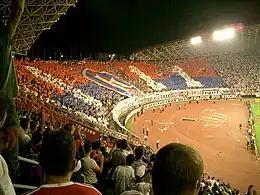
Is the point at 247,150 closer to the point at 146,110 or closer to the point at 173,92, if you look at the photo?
the point at 146,110

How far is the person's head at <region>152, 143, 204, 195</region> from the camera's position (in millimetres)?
2369

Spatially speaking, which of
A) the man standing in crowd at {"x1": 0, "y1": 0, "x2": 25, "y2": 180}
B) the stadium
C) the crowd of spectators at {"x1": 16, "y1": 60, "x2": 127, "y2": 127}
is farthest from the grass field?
the man standing in crowd at {"x1": 0, "y1": 0, "x2": 25, "y2": 180}

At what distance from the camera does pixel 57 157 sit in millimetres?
2848

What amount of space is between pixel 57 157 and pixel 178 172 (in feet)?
3.19

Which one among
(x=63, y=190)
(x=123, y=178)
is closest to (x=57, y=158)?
(x=63, y=190)

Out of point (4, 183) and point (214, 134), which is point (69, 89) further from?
point (4, 183)

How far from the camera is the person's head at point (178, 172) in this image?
2369 millimetres

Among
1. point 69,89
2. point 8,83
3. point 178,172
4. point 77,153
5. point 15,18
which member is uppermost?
point 15,18

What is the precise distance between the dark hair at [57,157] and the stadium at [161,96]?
2.10m

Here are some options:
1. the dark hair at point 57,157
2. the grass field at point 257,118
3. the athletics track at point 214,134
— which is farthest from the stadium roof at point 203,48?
the dark hair at point 57,157

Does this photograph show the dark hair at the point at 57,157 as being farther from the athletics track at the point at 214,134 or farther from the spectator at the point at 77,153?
the athletics track at the point at 214,134

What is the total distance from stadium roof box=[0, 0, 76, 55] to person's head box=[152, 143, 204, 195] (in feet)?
65.4

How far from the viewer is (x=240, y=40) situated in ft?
210

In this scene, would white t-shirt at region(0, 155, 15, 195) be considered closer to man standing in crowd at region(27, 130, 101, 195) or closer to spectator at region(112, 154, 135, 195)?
man standing in crowd at region(27, 130, 101, 195)
